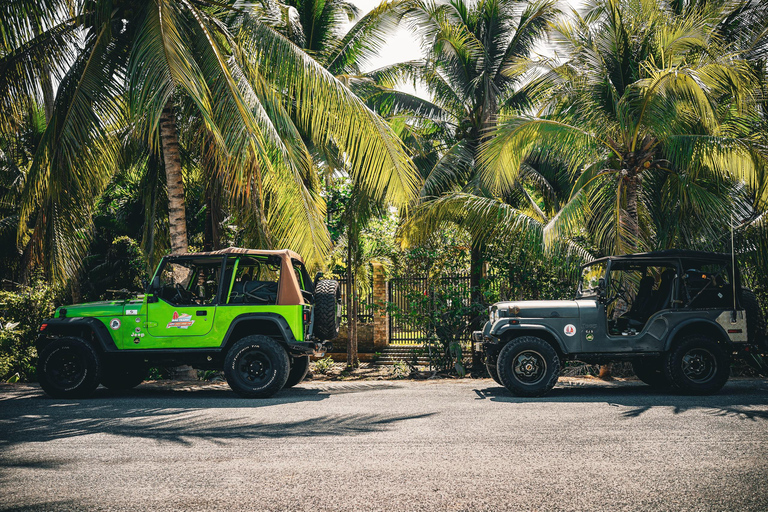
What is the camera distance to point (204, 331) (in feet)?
27.2

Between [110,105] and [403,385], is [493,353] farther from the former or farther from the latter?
[110,105]

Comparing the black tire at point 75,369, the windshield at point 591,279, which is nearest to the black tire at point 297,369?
the black tire at point 75,369

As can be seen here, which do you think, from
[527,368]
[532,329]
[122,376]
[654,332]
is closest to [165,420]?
[122,376]

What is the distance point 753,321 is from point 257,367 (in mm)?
7308

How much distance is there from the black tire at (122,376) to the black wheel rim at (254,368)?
1743 mm

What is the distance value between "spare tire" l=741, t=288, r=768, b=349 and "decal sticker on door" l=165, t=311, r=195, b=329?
7955mm

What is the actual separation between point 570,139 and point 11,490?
9752mm

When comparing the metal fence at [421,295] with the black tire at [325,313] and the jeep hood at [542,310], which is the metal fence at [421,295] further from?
the black tire at [325,313]

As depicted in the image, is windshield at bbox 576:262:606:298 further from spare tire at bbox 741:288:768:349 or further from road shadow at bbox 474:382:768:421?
spare tire at bbox 741:288:768:349

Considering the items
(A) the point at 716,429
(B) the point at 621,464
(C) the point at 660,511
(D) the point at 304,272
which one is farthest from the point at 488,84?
(C) the point at 660,511

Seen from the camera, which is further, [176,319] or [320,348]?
[320,348]

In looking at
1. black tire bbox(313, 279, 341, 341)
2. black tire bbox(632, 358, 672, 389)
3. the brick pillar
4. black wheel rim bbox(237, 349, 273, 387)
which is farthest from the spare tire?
the brick pillar

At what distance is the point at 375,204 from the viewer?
13.4 m

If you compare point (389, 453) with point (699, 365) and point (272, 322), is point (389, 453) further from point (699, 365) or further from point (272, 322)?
point (699, 365)
